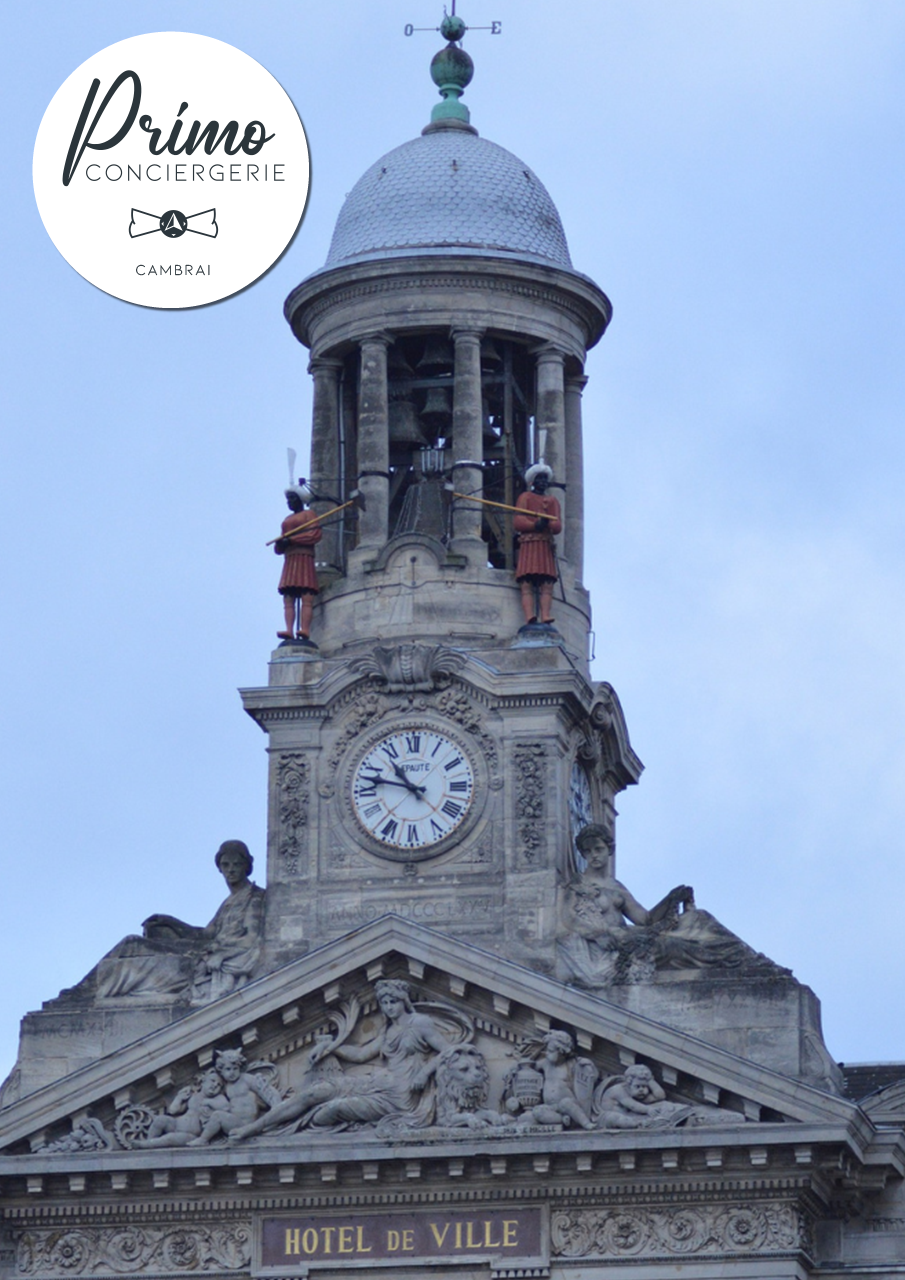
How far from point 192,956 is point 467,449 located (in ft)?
27.8

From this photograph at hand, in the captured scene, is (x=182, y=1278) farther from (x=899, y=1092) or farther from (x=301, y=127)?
(x=301, y=127)

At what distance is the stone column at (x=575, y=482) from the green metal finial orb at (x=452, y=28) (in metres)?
5.89

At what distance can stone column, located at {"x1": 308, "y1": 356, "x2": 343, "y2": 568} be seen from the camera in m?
73.0

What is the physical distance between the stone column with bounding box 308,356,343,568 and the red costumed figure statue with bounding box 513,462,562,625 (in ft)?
10.8

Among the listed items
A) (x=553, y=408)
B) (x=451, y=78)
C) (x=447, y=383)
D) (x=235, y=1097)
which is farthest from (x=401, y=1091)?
(x=451, y=78)

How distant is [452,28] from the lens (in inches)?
2987

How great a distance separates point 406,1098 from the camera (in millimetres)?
66875

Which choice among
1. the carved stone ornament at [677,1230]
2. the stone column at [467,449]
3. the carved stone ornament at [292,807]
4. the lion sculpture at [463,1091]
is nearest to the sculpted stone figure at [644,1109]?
the carved stone ornament at [677,1230]

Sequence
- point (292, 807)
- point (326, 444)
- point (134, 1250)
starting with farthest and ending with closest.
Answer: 1. point (326, 444)
2. point (292, 807)
3. point (134, 1250)

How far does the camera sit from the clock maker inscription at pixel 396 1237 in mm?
66375

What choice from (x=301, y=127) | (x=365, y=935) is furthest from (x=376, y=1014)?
(x=301, y=127)

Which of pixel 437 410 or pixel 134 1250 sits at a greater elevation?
pixel 437 410

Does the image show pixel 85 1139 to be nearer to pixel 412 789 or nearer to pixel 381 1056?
pixel 381 1056

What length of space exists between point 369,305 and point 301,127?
637 cm
